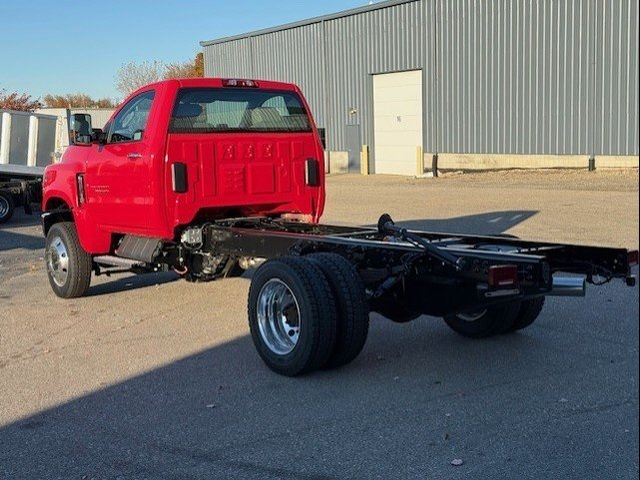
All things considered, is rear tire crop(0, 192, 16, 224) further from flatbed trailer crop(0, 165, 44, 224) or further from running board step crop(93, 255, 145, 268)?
running board step crop(93, 255, 145, 268)

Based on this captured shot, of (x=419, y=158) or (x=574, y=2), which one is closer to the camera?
(x=574, y=2)

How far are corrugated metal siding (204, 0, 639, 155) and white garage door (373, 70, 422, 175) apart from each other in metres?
0.40

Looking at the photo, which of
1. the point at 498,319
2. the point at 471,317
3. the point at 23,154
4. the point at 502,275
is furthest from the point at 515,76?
the point at 502,275

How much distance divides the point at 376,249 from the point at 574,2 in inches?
Answer: 851

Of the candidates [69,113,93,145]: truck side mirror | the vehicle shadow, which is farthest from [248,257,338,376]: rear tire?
the vehicle shadow

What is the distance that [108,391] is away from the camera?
19.2 ft

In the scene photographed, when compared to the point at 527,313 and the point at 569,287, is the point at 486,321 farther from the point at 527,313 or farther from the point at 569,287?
the point at 569,287

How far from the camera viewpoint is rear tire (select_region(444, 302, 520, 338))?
6.62 meters

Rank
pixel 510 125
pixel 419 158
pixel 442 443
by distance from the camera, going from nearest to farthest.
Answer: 1. pixel 442 443
2. pixel 510 125
3. pixel 419 158

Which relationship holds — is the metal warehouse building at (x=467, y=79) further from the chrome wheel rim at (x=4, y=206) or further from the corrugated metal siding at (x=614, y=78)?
the chrome wheel rim at (x=4, y=206)

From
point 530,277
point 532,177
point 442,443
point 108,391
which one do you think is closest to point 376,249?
point 530,277

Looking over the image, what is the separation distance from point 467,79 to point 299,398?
24.8 m

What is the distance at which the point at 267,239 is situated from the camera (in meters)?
6.81

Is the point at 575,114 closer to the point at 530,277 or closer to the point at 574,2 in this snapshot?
the point at 574,2
